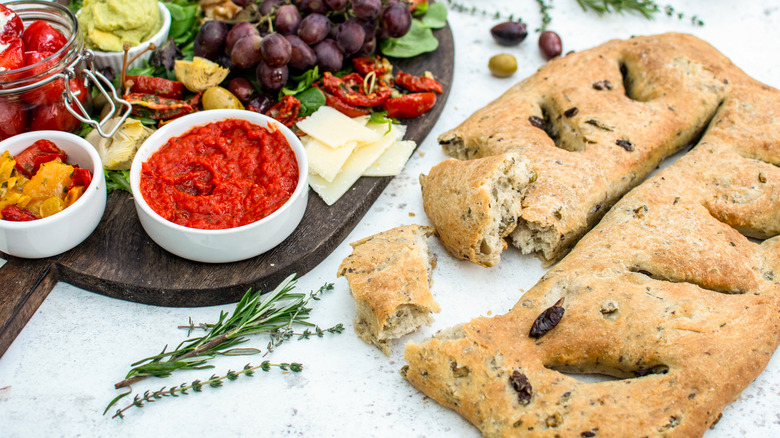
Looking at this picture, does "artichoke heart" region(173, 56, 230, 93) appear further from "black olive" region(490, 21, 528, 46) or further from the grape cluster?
"black olive" region(490, 21, 528, 46)

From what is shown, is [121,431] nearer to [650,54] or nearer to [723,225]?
[723,225]

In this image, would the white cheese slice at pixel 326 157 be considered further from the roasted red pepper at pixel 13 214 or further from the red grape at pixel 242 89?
the roasted red pepper at pixel 13 214

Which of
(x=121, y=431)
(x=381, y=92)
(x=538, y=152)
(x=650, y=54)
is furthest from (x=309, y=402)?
(x=650, y=54)

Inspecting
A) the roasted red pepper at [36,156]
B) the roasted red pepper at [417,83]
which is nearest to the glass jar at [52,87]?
the roasted red pepper at [36,156]

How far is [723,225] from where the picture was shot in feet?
11.5

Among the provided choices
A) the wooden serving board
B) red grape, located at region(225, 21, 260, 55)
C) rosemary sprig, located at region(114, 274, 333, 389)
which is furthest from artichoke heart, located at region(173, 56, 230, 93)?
rosemary sprig, located at region(114, 274, 333, 389)

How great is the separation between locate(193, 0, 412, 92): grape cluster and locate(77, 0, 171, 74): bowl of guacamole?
38 centimetres

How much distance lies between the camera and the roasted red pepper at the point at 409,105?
14.3 feet

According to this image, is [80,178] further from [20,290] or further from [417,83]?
[417,83]

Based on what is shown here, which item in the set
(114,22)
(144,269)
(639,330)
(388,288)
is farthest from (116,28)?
(639,330)

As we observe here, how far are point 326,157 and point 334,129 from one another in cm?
23

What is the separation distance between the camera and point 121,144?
384 cm

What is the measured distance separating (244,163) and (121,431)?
152cm

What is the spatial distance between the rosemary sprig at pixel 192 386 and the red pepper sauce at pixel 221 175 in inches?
29.6
